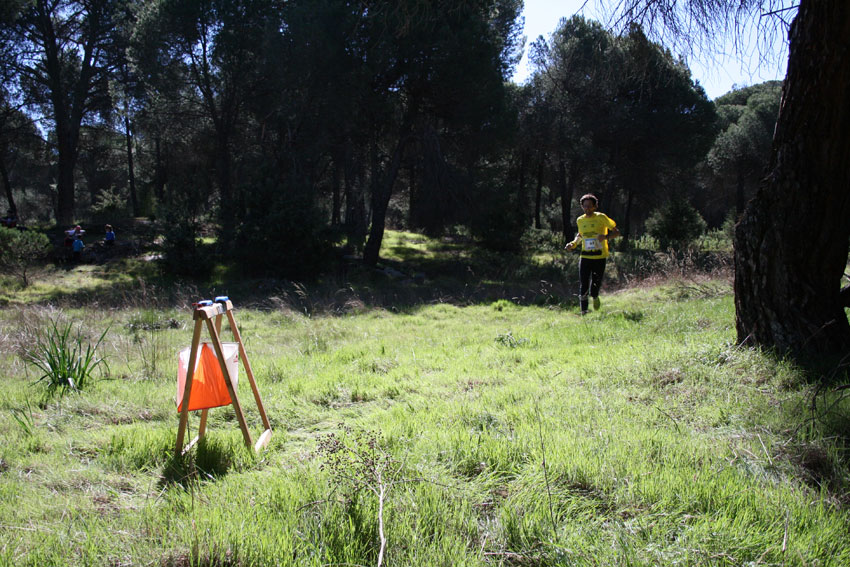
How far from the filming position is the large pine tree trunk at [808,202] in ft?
11.9

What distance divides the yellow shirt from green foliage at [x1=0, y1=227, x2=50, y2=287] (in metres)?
16.8

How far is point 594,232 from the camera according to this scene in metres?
7.69

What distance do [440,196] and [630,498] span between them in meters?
14.8

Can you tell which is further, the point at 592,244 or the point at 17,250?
the point at 17,250

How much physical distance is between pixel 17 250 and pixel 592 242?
60.1 ft

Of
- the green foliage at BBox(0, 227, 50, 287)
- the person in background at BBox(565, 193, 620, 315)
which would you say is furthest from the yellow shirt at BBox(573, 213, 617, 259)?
the green foliage at BBox(0, 227, 50, 287)

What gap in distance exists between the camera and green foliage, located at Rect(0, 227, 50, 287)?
51.7 ft

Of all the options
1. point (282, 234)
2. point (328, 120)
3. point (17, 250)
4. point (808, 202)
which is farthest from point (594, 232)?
point (17, 250)

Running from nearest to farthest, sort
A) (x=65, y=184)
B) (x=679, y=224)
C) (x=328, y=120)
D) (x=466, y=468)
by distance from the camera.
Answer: (x=466, y=468), (x=328, y=120), (x=679, y=224), (x=65, y=184)

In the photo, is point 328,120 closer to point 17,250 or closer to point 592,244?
point 17,250

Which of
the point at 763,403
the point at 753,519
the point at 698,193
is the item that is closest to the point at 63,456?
the point at 753,519

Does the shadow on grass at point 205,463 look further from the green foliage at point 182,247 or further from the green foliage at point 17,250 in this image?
the green foliage at point 17,250

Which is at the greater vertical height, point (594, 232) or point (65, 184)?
point (65, 184)

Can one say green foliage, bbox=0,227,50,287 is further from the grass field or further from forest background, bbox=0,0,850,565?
the grass field
